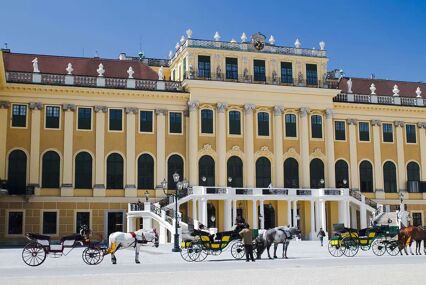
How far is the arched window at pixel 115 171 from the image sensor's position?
48.6 meters

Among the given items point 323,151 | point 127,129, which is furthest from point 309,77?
point 127,129

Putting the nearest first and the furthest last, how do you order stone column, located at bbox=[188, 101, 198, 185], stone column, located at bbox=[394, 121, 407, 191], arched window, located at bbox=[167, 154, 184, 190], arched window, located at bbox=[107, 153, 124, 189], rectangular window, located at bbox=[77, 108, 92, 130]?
rectangular window, located at bbox=[77, 108, 92, 130] → arched window, located at bbox=[107, 153, 124, 189] → stone column, located at bbox=[188, 101, 198, 185] → arched window, located at bbox=[167, 154, 184, 190] → stone column, located at bbox=[394, 121, 407, 191]

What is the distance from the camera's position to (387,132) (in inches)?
2221

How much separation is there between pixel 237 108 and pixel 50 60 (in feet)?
53.0

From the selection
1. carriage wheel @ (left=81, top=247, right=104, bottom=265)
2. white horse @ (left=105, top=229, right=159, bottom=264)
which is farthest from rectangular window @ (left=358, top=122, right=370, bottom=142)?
carriage wheel @ (left=81, top=247, right=104, bottom=265)

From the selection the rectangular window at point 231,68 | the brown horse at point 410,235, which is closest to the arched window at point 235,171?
the rectangular window at point 231,68

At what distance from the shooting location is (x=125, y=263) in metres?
25.0

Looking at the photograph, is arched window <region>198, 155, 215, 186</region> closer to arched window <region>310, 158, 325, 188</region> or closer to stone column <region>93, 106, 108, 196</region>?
stone column <region>93, 106, 108, 196</region>

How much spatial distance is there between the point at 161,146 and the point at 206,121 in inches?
166

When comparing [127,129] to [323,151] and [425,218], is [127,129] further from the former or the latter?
[425,218]

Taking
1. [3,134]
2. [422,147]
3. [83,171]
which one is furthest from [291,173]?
[3,134]

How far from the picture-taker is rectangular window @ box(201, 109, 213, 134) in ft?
166

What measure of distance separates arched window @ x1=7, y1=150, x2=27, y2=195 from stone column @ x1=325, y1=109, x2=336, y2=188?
80.5 feet

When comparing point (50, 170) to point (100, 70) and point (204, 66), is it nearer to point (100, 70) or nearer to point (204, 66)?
point (100, 70)
